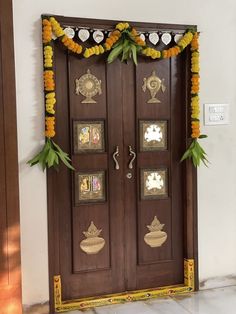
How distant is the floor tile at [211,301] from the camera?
341 cm

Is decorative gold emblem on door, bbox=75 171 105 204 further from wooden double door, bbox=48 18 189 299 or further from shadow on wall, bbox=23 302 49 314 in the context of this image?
shadow on wall, bbox=23 302 49 314

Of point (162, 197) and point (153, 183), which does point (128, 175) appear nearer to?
point (153, 183)

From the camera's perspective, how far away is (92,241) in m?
3.58

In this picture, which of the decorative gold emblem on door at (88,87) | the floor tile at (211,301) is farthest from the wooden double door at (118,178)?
the floor tile at (211,301)

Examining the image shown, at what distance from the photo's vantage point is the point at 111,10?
3453mm

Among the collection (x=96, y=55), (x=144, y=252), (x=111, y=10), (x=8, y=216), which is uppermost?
(x=111, y=10)

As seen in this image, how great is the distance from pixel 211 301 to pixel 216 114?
1470mm

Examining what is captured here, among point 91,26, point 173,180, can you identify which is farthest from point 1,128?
point 173,180

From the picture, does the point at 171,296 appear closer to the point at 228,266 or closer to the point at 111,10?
the point at 228,266

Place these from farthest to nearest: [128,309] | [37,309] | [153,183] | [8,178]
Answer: [153,183], [128,309], [37,309], [8,178]

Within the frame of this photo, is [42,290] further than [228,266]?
No

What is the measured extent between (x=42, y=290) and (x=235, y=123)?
203 cm

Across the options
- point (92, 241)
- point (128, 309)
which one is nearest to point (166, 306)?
point (128, 309)

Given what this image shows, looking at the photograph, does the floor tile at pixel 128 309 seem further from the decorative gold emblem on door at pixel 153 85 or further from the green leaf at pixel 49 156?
the decorative gold emblem on door at pixel 153 85
